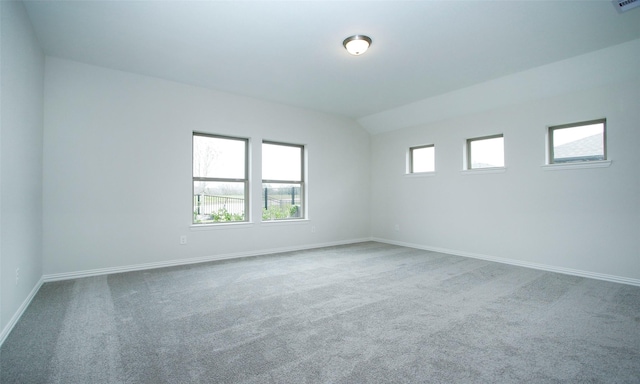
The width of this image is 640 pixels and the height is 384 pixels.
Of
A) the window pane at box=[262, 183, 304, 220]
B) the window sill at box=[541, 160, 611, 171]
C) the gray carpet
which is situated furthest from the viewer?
the window pane at box=[262, 183, 304, 220]

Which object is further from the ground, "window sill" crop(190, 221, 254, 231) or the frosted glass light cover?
the frosted glass light cover

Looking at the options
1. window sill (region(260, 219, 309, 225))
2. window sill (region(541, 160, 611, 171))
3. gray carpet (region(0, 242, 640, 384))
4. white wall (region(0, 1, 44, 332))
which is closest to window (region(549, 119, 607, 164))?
window sill (region(541, 160, 611, 171))

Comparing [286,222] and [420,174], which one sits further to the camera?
[420,174]

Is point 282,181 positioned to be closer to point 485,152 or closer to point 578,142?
point 485,152

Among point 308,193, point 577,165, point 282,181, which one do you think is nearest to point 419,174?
point 308,193

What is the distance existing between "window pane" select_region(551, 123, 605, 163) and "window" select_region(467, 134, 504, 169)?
2.28 feet

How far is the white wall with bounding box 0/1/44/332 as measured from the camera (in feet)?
7.22

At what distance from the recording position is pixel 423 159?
5.84m

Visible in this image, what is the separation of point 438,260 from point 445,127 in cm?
237

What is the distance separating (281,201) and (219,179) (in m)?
1.22

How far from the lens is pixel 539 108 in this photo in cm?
422

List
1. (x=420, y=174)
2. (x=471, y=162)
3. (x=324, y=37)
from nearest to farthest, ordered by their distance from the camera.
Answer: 1. (x=324, y=37)
2. (x=471, y=162)
3. (x=420, y=174)

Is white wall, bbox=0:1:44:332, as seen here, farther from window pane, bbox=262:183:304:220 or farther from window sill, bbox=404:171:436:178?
window sill, bbox=404:171:436:178

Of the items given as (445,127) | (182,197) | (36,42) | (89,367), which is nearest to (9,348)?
(89,367)
